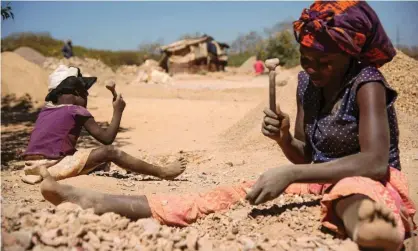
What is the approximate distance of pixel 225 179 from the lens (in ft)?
13.7

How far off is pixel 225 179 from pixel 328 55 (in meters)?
2.12

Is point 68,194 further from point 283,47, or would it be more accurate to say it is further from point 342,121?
point 283,47

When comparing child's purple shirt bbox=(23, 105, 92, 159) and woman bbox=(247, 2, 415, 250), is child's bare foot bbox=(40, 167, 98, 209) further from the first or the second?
child's purple shirt bbox=(23, 105, 92, 159)

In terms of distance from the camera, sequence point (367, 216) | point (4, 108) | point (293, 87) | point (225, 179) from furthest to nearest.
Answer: point (4, 108) → point (293, 87) → point (225, 179) → point (367, 216)

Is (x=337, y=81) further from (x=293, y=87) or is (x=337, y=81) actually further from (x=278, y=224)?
(x=293, y=87)

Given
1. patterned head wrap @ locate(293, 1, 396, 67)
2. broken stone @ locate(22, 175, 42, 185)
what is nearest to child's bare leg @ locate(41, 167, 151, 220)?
patterned head wrap @ locate(293, 1, 396, 67)

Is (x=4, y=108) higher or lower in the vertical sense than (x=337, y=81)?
lower

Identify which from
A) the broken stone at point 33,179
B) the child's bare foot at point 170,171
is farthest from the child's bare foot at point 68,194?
the broken stone at point 33,179

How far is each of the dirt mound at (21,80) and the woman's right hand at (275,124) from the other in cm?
1124

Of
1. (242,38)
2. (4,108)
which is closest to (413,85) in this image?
(4,108)

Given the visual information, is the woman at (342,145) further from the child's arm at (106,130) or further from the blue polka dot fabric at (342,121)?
the child's arm at (106,130)

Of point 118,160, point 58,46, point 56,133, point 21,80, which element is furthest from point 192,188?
point 58,46

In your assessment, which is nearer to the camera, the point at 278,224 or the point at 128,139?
the point at 278,224

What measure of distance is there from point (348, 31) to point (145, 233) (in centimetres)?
135
